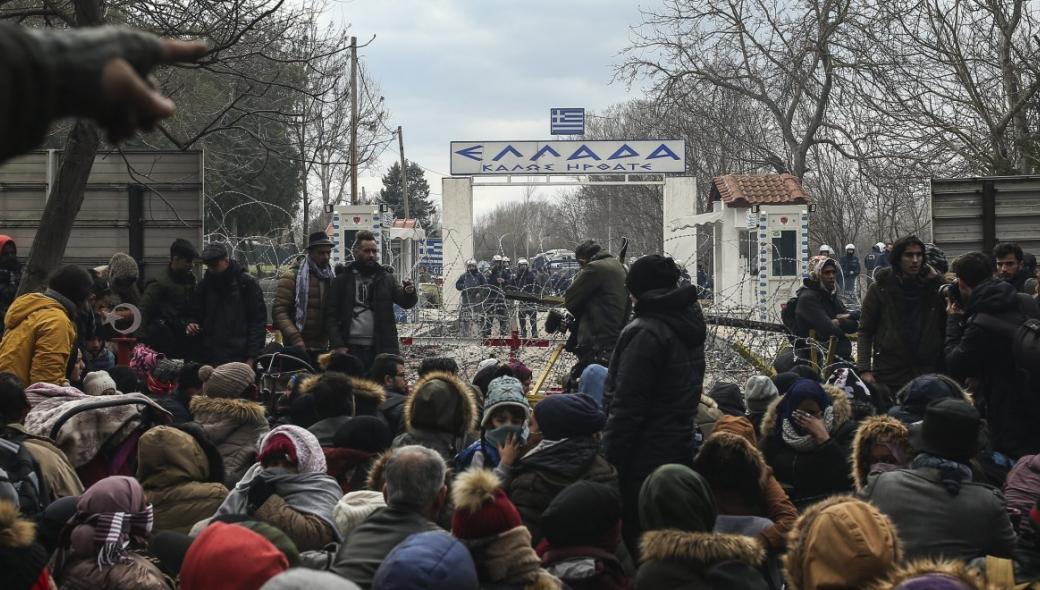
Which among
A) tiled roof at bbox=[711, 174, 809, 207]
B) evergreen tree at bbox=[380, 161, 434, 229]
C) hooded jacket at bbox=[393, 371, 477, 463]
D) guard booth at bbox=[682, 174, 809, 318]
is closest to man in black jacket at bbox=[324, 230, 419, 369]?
hooded jacket at bbox=[393, 371, 477, 463]

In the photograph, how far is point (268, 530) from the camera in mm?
3836

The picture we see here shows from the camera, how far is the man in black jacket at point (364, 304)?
9289 mm

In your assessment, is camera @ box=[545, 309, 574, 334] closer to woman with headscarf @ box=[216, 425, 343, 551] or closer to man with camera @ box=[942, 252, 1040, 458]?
man with camera @ box=[942, 252, 1040, 458]

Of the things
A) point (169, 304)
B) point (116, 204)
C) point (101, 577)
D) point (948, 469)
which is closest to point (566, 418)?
point (948, 469)

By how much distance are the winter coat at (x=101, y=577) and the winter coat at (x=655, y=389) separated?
7.25 ft

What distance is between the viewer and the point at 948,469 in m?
4.32

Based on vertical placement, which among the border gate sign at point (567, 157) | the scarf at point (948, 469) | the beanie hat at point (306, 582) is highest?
the border gate sign at point (567, 157)

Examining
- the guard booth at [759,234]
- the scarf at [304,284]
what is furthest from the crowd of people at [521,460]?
the guard booth at [759,234]

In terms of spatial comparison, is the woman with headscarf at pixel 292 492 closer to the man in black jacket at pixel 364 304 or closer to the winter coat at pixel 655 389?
the winter coat at pixel 655 389

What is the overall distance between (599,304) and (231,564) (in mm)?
5987

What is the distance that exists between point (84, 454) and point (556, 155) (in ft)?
76.5

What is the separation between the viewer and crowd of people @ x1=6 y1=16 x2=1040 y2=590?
3422mm

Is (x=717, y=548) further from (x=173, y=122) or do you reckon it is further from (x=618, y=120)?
→ (x=618, y=120)

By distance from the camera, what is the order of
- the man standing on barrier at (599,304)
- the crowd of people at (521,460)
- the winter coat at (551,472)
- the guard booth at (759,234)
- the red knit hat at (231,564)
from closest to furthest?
the red knit hat at (231,564) < the crowd of people at (521,460) < the winter coat at (551,472) < the man standing on barrier at (599,304) < the guard booth at (759,234)
